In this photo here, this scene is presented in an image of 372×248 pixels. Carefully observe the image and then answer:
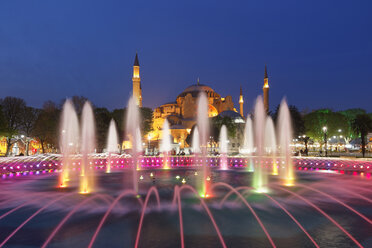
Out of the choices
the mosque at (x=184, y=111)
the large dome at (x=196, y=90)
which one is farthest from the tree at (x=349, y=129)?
the large dome at (x=196, y=90)

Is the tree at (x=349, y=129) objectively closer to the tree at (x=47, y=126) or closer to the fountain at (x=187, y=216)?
the fountain at (x=187, y=216)

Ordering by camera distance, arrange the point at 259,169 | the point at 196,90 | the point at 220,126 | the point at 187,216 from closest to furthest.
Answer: the point at 187,216
the point at 259,169
the point at 220,126
the point at 196,90

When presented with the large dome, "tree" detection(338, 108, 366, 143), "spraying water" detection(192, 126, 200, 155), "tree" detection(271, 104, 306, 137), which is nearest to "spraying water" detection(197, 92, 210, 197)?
"spraying water" detection(192, 126, 200, 155)

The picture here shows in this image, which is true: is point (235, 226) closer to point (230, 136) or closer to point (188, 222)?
point (188, 222)

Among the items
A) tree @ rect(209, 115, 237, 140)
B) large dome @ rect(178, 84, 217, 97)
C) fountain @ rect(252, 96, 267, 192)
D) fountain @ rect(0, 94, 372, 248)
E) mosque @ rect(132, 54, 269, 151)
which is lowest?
fountain @ rect(0, 94, 372, 248)

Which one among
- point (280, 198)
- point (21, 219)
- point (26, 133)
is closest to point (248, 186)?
point (280, 198)

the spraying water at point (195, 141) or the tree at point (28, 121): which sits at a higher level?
the tree at point (28, 121)

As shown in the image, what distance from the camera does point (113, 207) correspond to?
9367 millimetres

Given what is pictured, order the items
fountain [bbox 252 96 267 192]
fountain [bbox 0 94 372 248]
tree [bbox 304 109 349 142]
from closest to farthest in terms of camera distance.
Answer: fountain [bbox 0 94 372 248], fountain [bbox 252 96 267 192], tree [bbox 304 109 349 142]

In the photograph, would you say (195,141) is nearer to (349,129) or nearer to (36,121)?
(36,121)

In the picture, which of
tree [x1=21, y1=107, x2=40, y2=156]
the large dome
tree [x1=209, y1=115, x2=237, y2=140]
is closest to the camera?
tree [x1=21, y1=107, x2=40, y2=156]

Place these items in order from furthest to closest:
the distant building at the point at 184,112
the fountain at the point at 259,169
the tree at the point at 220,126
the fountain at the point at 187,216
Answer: the distant building at the point at 184,112 < the tree at the point at 220,126 < the fountain at the point at 259,169 < the fountain at the point at 187,216

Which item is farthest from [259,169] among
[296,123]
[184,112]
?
[184,112]

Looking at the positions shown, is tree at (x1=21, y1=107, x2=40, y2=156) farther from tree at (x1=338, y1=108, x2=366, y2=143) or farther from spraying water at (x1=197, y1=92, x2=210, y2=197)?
tree at (x1=338, y1=108, x2=366, y2=143)
